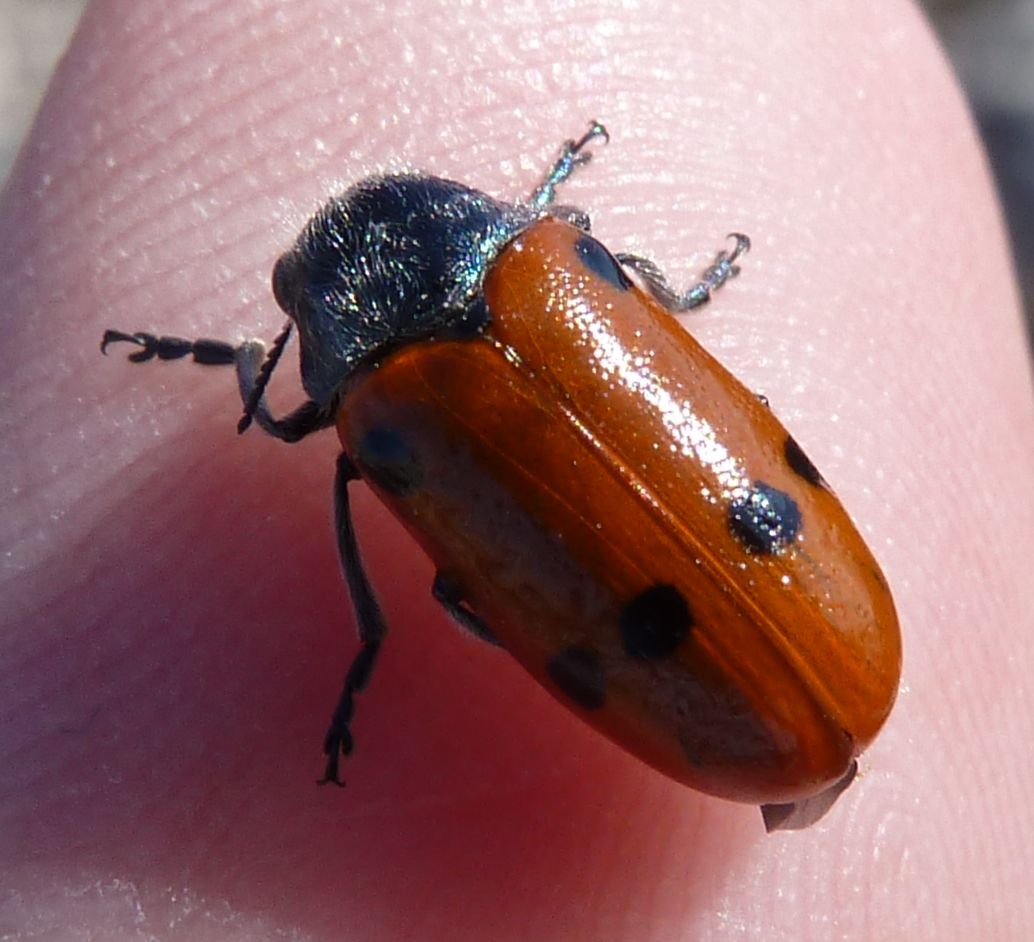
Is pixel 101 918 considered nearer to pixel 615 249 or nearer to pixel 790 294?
pixel 615 249

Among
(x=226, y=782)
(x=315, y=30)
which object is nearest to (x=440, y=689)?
(x=226, y=782)

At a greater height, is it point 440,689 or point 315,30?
point 315,30

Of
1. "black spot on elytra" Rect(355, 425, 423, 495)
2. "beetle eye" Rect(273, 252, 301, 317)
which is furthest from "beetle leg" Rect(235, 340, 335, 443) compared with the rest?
"black spot on elytra" Rect(355, 425, 423, 495)

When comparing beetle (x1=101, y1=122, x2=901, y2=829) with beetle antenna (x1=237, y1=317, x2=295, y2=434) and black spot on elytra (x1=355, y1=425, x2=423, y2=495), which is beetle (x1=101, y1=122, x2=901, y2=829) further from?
beetle antenna (x1=237, y1=317, x2=295, y2=434)

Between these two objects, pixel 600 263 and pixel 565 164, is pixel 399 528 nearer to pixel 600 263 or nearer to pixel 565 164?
pixel 600 263

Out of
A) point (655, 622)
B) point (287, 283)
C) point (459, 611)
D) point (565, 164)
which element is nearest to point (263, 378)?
point (287, 283)

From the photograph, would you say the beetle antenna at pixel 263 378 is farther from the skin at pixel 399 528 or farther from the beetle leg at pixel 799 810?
the beetle leg at pixel 799 810

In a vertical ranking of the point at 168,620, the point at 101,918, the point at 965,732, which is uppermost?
the point at 965,732
